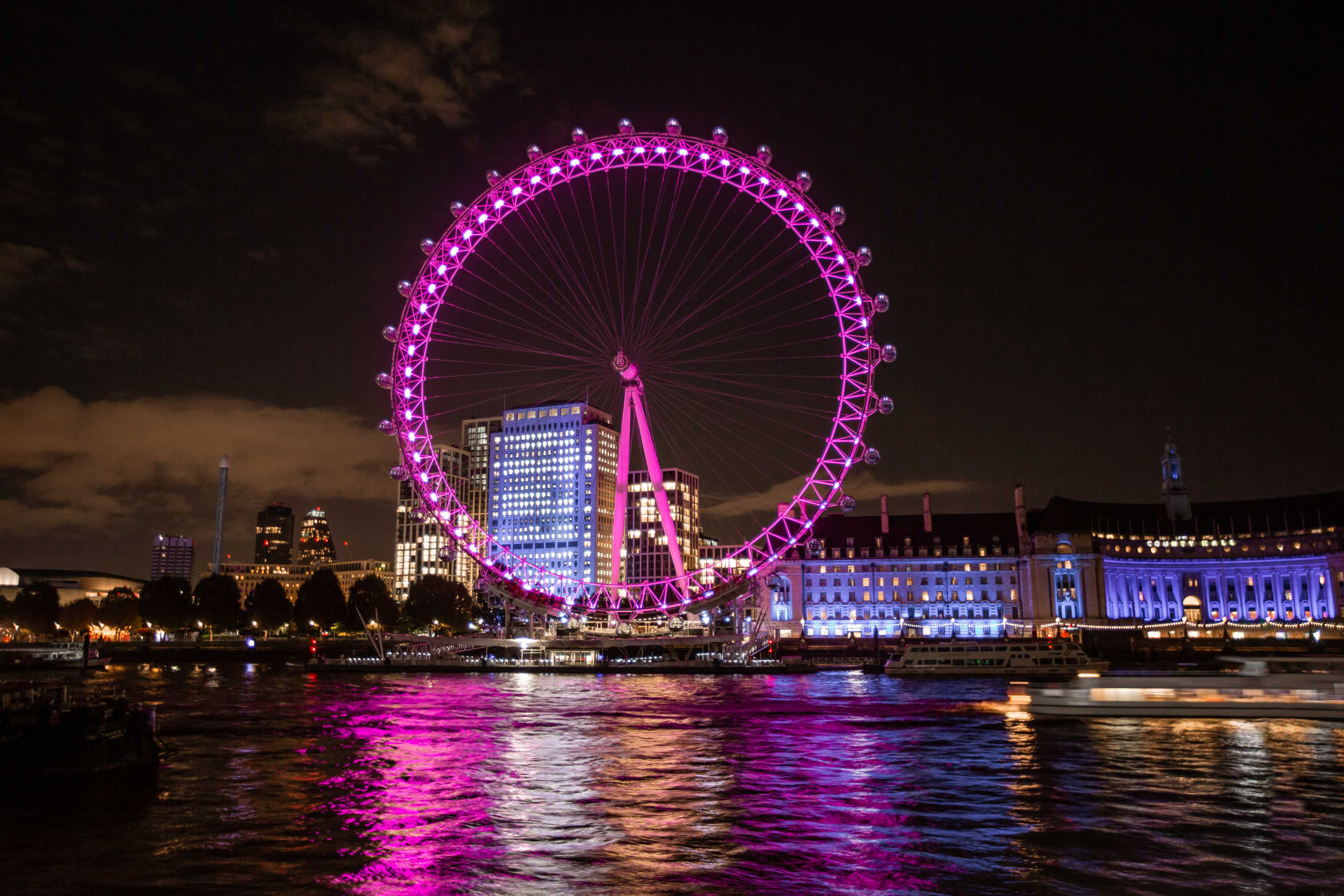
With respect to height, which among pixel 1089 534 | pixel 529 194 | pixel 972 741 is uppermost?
pixel 529 194

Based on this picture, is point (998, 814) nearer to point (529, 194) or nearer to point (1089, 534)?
point (529, 194)

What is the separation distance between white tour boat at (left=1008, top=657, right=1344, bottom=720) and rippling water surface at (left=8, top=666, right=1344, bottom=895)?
2.78 ft

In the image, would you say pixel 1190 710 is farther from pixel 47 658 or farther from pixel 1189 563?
pixel 1189 563

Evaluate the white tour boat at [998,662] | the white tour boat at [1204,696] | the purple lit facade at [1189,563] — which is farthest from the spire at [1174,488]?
the white tour boat at [1204,696]

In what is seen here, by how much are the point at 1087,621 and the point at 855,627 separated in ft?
99.5

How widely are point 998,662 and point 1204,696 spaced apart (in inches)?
1714

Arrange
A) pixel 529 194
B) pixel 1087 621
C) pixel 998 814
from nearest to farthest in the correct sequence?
pixel 998 814 → pixel 529 194 → pixel 1087 621

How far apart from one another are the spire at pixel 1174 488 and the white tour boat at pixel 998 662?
7595cm

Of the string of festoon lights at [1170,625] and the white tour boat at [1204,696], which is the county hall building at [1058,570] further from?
the white tour boat at [1204,696]

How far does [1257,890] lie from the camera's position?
57.9 ft

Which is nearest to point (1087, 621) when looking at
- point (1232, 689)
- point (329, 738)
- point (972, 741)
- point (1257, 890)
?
point (1232, 689)

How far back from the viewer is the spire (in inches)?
6166

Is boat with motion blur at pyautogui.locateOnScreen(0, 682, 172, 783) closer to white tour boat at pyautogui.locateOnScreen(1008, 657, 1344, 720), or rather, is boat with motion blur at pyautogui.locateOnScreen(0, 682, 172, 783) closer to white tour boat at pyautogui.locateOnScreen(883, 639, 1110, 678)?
white tour boat at pyautogui.locateOnScreen(1008, 657, 1344, 720)

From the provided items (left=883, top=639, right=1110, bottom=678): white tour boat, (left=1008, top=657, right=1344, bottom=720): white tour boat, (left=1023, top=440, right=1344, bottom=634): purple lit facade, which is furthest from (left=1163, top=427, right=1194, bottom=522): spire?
(left=1008, top=657, right=1344, bottom=720): white tour boat
